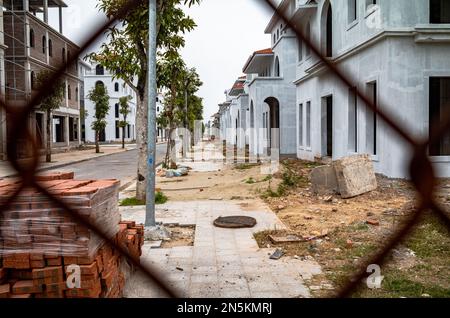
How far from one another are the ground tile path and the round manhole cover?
0.13m

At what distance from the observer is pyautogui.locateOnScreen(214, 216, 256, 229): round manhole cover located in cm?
782

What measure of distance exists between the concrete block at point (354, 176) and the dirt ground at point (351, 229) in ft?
0.67

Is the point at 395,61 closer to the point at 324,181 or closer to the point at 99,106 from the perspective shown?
the point at 324,181

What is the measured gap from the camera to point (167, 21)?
613 centimetres

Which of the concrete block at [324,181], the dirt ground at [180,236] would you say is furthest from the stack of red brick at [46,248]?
the concrete block at [324,181]

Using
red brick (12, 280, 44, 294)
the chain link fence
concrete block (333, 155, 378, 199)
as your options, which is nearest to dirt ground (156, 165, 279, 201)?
concrete block (333, 155, 378, 199)

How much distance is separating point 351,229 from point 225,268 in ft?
9.20

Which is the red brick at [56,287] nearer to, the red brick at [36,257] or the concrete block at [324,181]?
the red brick at [36,257]

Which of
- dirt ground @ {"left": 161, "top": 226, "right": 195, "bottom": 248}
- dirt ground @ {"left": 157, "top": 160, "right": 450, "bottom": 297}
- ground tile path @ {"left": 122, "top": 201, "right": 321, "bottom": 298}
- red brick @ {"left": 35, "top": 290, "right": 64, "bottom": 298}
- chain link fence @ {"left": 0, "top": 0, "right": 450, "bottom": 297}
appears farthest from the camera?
dirt ground @ {"left": 161, "top": 226, "right": 195, "bottom": 248}

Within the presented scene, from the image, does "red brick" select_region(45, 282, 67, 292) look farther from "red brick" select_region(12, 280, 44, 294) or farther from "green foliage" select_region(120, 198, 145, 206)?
"green foliage" select_region(120, 198, 145, 206)

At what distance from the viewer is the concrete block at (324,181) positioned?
11359 mm
